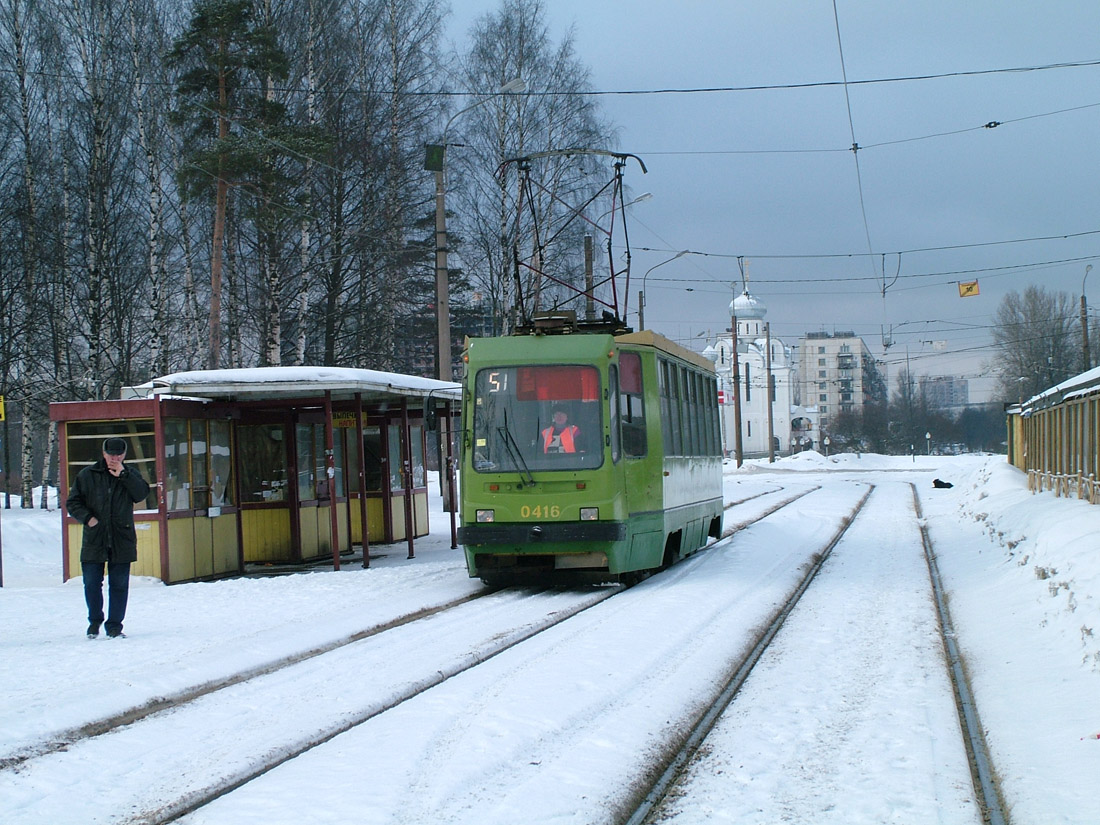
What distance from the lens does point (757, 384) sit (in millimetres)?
107938

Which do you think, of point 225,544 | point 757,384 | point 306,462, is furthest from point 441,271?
point 757,384

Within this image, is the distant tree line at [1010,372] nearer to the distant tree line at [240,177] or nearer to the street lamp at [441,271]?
the distant tree line at [240,177]

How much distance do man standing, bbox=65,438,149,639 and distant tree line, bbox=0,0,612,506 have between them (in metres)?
15.4

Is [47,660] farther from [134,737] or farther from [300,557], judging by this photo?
[300,557]

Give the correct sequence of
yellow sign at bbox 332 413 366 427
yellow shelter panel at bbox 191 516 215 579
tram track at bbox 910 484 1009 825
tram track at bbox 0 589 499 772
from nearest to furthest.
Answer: tram track at bbox 910 484 1009 825
tram track at bbox 0 589 499 772
yellow shelter panel at bbox 191 516 215 579
yellow sign at bbox 332 413 366 427

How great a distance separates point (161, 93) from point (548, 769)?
27936 millimetres

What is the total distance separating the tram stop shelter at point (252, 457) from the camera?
14.4 meters

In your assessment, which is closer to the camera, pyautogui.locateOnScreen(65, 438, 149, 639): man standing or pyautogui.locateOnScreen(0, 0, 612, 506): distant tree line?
pyautogui.locateOnScreen(65, 438, 149, 639): man standing

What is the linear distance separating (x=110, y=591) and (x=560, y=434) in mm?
4953

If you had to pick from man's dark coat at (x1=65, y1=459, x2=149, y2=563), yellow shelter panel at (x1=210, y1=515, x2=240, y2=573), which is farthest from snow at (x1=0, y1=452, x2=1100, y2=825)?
yellow shelter panel at (x1=210, y1=515, x2=240, y2=573)

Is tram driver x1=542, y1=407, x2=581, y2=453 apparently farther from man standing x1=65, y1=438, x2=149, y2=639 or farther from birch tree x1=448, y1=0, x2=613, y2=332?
birch tree x1=448, y1=0, x2=613, y2=332

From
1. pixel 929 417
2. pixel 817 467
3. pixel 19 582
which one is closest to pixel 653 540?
pixel 19 582

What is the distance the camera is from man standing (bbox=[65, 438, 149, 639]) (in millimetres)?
9633

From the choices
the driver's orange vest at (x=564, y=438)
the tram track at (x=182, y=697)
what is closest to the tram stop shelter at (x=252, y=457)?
the driver's orange vest at (x=564, y=438)
